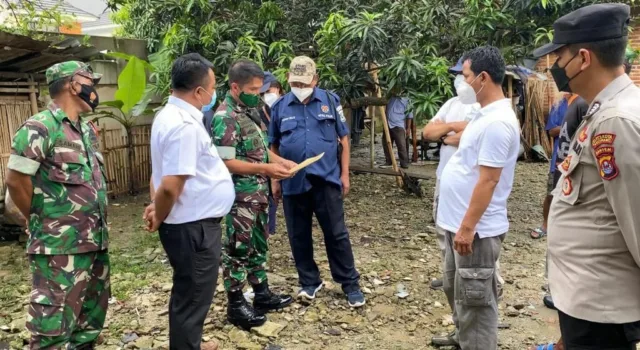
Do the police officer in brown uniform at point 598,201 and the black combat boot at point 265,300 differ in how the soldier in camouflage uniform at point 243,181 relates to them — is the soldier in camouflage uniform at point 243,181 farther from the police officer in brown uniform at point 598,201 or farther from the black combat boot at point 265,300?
the police officer in brown uniform at point 598,201

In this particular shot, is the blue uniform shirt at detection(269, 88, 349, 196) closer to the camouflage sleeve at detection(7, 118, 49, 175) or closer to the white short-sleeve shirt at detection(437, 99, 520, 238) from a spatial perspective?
the white short-sleeve shirt at detection(437, 99, 520, 238)

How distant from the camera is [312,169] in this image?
378 centimetres

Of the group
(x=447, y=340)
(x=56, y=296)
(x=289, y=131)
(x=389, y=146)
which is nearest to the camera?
(x=56, y=296)

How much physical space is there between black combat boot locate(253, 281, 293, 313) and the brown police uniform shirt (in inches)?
94.0

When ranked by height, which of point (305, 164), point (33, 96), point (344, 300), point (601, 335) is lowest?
point (344, 300)

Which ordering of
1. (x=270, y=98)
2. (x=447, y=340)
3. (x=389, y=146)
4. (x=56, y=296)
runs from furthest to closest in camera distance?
(x=389, y=146)
(x=270, y=98)
(x=447, y=340)
(x=56, y=296)

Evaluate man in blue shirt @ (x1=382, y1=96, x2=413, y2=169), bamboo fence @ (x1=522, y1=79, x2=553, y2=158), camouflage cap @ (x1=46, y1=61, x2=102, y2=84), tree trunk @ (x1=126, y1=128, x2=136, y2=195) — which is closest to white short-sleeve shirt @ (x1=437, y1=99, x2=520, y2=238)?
camouflage cap @ (x1=46, y1=61, x2=102, y2=84)

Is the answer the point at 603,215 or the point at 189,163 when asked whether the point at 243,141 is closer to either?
the point at 189,163

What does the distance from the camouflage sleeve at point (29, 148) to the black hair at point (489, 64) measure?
2279mm

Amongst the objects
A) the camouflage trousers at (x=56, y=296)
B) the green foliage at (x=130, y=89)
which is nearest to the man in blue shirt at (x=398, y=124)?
the green foliage at (x=130, y=89)

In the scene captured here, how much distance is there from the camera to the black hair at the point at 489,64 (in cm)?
271

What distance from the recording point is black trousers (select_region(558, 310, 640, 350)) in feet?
5.73

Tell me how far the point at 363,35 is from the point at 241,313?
9.75ft

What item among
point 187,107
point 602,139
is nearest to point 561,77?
point 602,139
